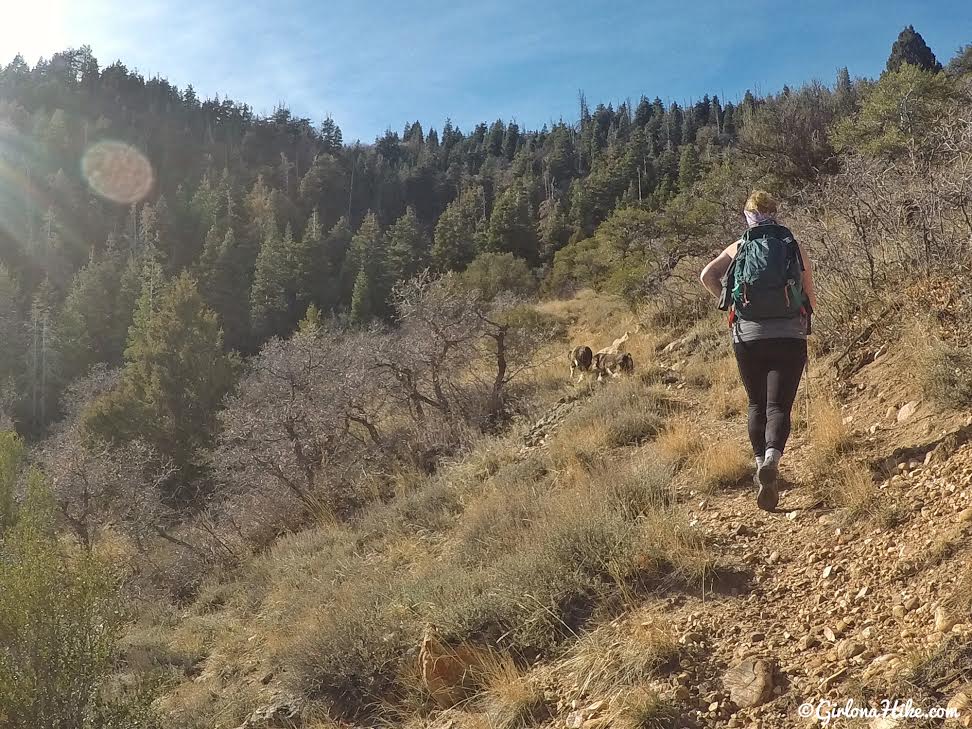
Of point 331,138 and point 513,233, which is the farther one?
point 331,138

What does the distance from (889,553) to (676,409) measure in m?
2.99

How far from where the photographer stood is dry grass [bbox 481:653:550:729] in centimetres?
272

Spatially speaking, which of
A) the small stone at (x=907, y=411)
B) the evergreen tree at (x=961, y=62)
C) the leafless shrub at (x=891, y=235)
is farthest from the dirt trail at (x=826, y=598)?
the evergreen tree at (x=961, y=62)

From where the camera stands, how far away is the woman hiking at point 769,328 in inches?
127

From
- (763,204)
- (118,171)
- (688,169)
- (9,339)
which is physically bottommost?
(763,204)

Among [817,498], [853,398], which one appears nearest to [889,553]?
[817,498]

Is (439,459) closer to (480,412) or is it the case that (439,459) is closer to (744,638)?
(480,412)

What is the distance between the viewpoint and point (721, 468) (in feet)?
12.9

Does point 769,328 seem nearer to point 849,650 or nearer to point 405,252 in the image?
point 849,650

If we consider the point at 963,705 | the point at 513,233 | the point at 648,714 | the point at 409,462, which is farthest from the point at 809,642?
the point at 513,233

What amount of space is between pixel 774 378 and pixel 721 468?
2.81 ft

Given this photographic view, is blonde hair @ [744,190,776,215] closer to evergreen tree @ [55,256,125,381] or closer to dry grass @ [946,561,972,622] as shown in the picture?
dry grass @ [946,561,972,622]

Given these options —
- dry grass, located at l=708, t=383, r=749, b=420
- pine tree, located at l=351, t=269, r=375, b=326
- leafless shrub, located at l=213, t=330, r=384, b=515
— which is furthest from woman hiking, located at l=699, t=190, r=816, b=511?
pine tree, located at l=351, t=269, r=375, b=326

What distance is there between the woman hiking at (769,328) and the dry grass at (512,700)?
1.54 metres
